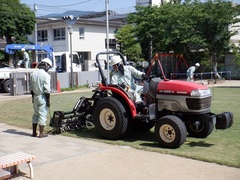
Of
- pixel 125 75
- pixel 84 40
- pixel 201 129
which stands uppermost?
pixel 84 40

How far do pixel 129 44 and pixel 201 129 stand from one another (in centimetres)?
2683

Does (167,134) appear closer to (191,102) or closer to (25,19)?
(191,102)

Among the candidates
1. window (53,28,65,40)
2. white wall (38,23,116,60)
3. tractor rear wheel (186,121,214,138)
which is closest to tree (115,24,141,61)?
white wall (38,23,116,60)

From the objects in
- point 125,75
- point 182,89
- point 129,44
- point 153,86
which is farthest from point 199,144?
point 129,44

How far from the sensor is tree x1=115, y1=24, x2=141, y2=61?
33.8m

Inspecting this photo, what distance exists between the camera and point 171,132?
693cm

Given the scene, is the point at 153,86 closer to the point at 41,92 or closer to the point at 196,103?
the point at 196,103

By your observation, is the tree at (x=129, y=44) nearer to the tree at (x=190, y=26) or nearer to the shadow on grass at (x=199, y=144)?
the tree at (x=190, y=26)

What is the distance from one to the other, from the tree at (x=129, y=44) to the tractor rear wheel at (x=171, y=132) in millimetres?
26423

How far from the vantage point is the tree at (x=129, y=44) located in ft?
111

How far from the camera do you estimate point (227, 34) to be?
30.0 meters

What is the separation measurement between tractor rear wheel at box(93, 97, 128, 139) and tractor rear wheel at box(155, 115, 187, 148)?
84 cm

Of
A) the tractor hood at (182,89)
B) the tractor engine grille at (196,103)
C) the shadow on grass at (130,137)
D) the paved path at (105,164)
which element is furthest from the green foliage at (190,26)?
the paved path at (105,164)

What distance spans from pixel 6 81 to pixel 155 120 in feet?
54.6
